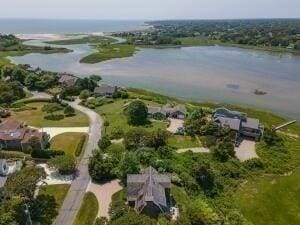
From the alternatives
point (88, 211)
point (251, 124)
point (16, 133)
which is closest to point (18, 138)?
point (16, 133)

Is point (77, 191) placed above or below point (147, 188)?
below

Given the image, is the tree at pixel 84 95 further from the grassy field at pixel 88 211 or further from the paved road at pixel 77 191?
the grassy field at pixel 88 211

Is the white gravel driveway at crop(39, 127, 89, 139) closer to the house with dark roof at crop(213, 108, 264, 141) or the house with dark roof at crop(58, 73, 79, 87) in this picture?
the house with dark roof at crop(213, 108, 264, 141)

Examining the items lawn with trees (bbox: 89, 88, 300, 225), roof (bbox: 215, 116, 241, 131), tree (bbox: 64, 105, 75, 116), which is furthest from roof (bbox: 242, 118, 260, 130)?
tree (bbox: 64, 105, 75, 116)

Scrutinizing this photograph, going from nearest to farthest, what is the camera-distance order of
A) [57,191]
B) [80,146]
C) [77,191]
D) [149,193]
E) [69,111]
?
[149,193], [57,191], [77,191], [80,146], [69,111]

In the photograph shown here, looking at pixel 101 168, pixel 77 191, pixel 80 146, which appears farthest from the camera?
pixel 80 146

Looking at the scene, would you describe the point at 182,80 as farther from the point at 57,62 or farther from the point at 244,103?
the point at 57,62

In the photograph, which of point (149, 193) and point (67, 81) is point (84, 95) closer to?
point (67, 81)
